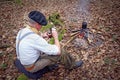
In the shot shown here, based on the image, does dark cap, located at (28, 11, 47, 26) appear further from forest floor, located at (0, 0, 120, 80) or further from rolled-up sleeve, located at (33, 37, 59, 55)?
forest floor, located at (0, 0, 120, 80)

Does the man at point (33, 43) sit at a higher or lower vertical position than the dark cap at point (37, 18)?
lower

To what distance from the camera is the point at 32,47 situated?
449 centimetres

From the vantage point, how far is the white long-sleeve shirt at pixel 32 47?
14.3ft

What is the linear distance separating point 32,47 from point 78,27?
380 centimetres

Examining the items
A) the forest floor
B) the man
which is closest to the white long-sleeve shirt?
the man

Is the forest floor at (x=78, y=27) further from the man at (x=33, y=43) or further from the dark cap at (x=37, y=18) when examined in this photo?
the dark cap at (x=37, y=18)

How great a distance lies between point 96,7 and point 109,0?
3.94 ft

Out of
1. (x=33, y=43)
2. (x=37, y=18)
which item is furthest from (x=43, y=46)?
(x=37, y=18)

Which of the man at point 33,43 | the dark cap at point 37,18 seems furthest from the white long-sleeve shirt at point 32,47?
the dark cap at point 37,18

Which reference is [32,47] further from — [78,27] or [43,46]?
[78,27]

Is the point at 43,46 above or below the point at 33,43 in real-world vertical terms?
below

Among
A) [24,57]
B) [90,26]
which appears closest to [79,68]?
[24,57]

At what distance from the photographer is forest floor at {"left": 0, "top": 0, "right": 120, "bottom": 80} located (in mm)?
5637

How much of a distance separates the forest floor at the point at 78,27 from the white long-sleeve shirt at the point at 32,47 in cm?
125
